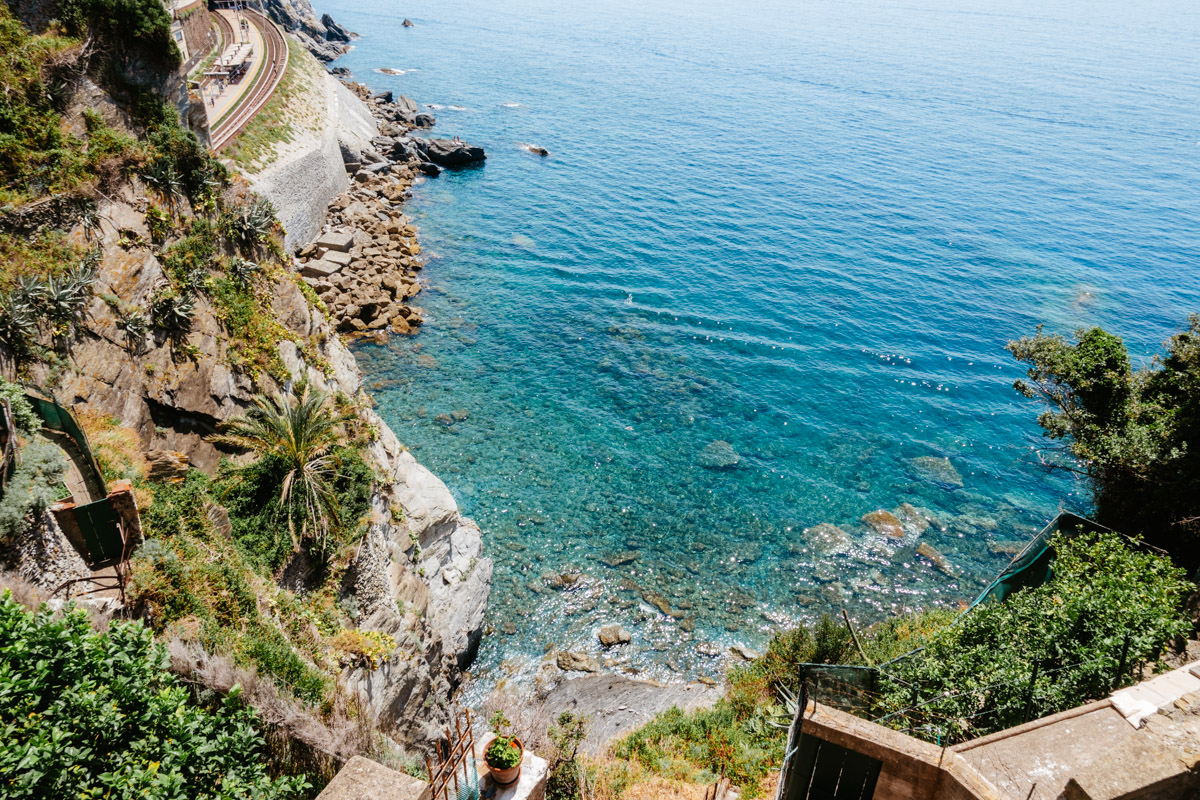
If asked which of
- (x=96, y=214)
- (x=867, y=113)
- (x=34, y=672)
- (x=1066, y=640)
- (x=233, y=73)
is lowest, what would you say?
(x=1066, y=640)

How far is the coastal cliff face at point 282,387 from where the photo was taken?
47.1 ft

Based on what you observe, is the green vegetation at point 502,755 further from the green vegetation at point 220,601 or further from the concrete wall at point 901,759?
the concrete wall at point 901,759

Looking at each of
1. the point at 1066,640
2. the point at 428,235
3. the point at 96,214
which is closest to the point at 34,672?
the point at 96,214

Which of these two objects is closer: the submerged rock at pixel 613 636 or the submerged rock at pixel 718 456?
the submerged rock at pixel 613 636

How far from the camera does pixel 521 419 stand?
3023cm

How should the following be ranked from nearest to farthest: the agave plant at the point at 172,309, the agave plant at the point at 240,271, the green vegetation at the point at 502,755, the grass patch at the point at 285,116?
the green vegetation at the point at 502,755
the agave plant at the point at 172,309
the agave plant at the point at 240,271
the grass patch at the point at 285,116

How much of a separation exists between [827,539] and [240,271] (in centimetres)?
2398

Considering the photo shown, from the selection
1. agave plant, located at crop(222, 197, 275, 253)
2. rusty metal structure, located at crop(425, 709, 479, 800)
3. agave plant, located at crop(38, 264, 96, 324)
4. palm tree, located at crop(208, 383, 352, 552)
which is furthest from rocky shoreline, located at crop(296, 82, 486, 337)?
rusty metal structure, located at crop(425, 709, 479, 800)

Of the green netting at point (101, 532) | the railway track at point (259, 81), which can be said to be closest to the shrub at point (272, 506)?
the green netting at point (101, 532)

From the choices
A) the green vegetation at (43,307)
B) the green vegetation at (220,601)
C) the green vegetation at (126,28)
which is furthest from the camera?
the green vegetation at (126,28)

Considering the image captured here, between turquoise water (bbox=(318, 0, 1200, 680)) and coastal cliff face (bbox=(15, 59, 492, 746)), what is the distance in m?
2.85

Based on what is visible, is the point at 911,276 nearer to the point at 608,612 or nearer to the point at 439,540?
the point at 608,612

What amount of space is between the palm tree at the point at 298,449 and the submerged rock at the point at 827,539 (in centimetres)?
1908

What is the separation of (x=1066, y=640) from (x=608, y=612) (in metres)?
13.9
